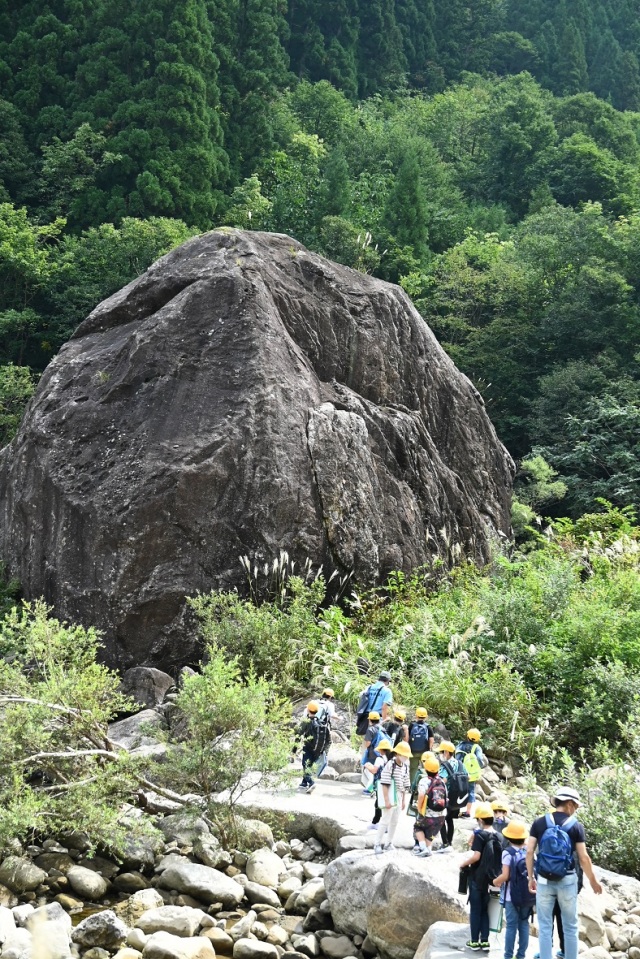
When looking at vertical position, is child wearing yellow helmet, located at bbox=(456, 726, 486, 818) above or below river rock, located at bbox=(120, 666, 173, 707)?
above

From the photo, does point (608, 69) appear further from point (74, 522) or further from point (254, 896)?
point (254, 896)

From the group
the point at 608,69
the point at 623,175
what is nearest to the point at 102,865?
the point at 623,175

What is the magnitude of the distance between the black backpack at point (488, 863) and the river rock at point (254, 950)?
176cm

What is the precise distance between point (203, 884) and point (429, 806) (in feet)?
6.63

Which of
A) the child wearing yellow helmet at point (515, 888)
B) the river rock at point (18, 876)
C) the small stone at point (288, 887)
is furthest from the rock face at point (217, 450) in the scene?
the child wearing yellow helmet at point (515, 888)

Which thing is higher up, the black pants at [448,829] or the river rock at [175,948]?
the black pants at [448,829]

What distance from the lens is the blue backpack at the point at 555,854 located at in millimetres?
5984

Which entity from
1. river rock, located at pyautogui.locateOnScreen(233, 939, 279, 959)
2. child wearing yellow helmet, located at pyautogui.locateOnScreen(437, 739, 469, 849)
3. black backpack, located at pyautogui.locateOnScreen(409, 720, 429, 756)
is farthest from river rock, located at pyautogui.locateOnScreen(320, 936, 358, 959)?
black backpack, located at pyautogui.locateOnScreen(409, 720, 429, 756)

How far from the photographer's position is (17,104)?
33.8 metres

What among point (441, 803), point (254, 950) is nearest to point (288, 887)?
point (254, 950)

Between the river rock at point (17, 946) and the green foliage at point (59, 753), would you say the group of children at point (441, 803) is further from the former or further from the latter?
the river rock at point (17, 946)

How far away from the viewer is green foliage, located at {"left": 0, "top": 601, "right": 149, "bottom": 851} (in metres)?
8.01

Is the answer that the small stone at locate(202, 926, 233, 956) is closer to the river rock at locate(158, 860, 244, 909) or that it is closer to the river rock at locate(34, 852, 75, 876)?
the river rock at locate(158, 860, 244, 909)

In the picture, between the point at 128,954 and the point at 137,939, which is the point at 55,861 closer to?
the point at 137,939
